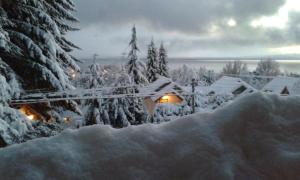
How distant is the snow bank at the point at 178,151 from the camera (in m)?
1.45

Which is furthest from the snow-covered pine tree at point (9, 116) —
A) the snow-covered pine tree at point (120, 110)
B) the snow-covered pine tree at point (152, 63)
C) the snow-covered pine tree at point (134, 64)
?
the snow-covered pine tree at point (152, 63)

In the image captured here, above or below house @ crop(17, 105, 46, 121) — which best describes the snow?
below

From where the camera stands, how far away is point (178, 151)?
1.55 m

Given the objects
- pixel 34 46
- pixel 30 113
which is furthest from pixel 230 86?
pixel 34 46

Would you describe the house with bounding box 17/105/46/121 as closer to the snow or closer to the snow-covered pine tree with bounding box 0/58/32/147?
the snow-covered pine tree with bounding box 0/58/32/147

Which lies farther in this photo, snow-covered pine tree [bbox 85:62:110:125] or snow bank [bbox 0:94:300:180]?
snow-covered pine tree [bbox 85:62:110:125]

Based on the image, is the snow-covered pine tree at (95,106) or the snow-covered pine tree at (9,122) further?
the snow-covered pine tree at (95,106)

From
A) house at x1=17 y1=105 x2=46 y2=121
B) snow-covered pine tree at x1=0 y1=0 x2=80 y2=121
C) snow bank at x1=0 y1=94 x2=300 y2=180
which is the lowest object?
house at x1=17 y1=105 x2=46 y2=121

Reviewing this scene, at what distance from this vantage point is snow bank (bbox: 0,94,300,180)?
1453 millimetres

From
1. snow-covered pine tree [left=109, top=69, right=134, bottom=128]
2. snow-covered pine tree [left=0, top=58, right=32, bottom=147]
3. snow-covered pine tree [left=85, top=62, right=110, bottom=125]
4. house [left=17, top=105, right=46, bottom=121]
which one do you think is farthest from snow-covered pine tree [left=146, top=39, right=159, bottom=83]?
snow-covered pine tree [left=0, top=58, right=32, bottom=147]

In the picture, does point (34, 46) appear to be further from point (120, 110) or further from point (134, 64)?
point (134, 64)

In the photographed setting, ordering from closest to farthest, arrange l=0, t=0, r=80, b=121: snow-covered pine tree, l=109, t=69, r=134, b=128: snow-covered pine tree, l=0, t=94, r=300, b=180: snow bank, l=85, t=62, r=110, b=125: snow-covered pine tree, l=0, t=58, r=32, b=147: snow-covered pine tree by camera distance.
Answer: l=0, t=94, r=300, b=180: snow bank → l=0, t=58, r=32, b=147: snow-covered pine tree → l=0, t=0, r=80, b=121: snow-covered pine tree → l=85, t=62, r=110, b=125: snow-covered pine tree → l=109, t=69, r=134, b=128: snow-covered pine tree

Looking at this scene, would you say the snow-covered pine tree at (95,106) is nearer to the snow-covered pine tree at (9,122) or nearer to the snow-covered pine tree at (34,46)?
the snow-covered pine tree at (34,46)

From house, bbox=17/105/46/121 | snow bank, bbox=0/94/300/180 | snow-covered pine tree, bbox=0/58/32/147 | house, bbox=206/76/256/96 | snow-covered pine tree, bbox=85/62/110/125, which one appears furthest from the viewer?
house, bbox=206/76/256/96
